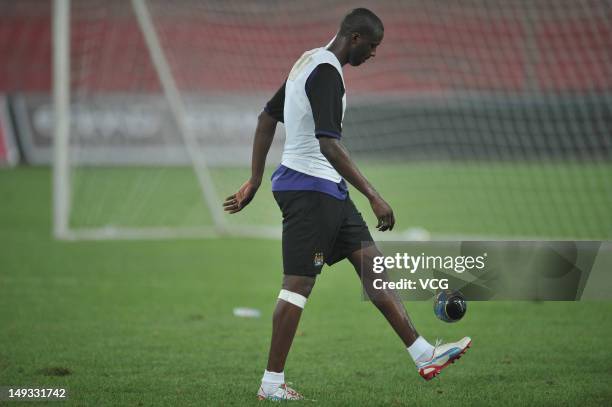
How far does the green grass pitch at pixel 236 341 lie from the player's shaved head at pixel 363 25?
1.80 metres

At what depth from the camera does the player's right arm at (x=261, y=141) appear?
16.1 feet

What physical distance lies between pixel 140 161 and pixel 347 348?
16.1m


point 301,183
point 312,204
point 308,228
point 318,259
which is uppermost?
point 301,183

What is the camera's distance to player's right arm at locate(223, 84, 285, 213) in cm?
490

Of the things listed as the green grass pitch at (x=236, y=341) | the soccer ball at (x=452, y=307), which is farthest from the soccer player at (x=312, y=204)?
Result: the green grass pitch at (x=236, y=341)

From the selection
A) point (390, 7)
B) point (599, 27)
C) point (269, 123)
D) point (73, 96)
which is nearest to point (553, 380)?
point (269, 123)

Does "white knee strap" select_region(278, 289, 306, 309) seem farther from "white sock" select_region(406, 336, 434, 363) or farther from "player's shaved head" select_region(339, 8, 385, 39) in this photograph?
"player's shaved head" select_region(339, 8, 385, 39)

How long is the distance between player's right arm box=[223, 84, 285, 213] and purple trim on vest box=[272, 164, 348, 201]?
0.32 m

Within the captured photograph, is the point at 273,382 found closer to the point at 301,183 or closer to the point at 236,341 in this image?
the point at 301,183

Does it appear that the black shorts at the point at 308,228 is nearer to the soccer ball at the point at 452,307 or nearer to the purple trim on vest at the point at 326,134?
the purple trim on vest at the point at 326,134

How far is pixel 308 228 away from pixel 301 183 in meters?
0.23

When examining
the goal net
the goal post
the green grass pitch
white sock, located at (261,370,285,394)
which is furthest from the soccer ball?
the goal post

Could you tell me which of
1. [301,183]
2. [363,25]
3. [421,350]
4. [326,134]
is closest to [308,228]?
[301,183]

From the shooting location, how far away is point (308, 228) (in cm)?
455
